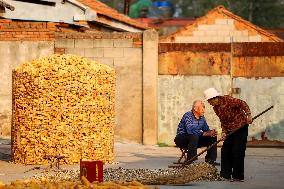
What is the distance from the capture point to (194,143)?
18.3 meters

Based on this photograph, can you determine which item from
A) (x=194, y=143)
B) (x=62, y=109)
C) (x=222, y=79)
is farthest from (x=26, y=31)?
(x=194, y=143)

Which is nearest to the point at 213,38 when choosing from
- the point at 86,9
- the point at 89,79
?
the point at 86,9

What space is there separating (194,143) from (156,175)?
1.96m

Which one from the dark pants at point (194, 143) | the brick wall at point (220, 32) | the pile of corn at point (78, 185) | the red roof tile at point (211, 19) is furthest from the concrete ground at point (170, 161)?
the brick wall at point (220, 32)

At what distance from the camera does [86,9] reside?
2756 centimetres

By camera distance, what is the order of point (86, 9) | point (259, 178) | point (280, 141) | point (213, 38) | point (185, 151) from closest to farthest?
1. point (259, 178)
2. point (185, 151)
3. point (280, 141)
4. point (86, 9)
5. point (213, 38)

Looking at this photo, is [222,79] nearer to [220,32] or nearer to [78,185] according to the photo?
[220,32]

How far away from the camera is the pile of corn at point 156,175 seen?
15.5 m

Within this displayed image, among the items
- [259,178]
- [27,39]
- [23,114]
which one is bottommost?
[259,178]

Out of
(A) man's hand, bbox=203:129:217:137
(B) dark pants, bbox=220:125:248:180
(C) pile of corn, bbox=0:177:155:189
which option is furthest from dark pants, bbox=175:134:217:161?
(C) pile of corn, bbox=0:177:155:189

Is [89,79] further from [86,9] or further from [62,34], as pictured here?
[86,9]

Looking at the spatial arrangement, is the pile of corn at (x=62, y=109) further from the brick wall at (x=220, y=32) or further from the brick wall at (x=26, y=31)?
the brick wall at (x=220, y=32)

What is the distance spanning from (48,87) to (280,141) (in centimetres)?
819

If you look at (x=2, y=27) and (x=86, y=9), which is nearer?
(x=2, y=27)
